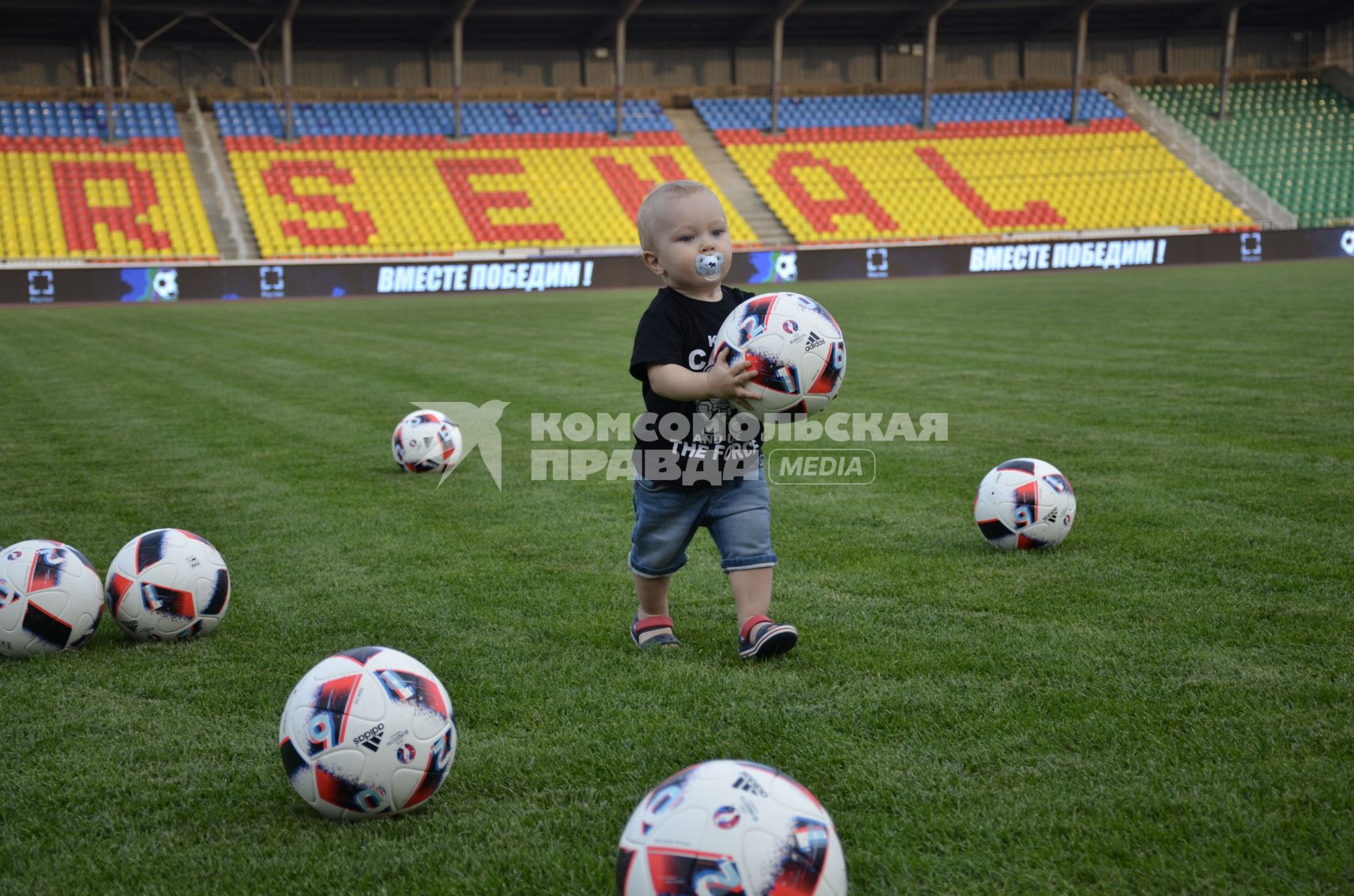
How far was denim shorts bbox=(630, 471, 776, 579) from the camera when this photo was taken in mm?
4266

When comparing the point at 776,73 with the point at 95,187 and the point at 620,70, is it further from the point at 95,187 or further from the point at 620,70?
the point at 95,187

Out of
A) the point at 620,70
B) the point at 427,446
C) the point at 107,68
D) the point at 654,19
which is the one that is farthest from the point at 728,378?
the point at 654,19

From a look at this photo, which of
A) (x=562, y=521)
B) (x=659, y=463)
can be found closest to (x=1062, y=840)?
(x=659, y=463)

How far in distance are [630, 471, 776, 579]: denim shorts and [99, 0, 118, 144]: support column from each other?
34453 mm

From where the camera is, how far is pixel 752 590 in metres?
4.25

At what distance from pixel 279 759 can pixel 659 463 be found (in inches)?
63.4

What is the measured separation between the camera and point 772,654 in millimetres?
4160

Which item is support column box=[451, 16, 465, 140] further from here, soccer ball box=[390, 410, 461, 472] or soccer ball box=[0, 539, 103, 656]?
soccer ball box=[0, 539, 103, 656]

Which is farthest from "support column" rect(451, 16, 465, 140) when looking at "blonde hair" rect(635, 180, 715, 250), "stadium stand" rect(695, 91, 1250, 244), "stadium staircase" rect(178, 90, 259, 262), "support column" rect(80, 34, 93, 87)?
"blonde hair" rect(635, 180, 715, 250)

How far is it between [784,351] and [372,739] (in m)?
1.77

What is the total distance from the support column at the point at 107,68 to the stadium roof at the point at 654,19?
0.49m

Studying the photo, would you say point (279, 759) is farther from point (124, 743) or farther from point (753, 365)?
point (753, 365)

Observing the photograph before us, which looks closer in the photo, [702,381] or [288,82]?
[702,381]

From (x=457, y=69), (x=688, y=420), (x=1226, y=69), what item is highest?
(x=1226, y=69)
